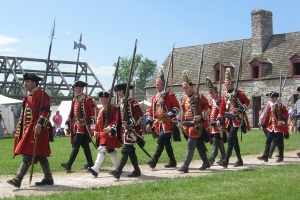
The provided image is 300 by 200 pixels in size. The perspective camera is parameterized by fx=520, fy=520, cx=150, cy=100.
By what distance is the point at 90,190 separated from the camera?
24.6ft

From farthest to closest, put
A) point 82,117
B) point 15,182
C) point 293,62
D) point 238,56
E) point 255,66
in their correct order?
point 238,56 → point 255,66 → point 293,62 → point 82,117 → point 15,182

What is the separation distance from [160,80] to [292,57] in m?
30.8

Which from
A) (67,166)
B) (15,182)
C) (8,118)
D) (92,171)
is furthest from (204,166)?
(8,118)

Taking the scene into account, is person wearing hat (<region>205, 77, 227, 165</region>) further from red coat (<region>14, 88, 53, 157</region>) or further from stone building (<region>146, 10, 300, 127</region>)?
stone building (<region>146, 10, 300, 127</region>)

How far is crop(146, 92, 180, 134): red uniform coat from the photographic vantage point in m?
10.7

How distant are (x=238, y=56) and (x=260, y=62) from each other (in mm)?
2750

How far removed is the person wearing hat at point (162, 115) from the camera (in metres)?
10.7

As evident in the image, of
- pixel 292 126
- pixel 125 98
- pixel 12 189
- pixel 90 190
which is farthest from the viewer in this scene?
pixel 292 126

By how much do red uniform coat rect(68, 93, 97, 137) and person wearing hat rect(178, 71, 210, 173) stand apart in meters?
1.91

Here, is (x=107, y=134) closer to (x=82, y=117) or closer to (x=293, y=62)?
(x=82, y=117)

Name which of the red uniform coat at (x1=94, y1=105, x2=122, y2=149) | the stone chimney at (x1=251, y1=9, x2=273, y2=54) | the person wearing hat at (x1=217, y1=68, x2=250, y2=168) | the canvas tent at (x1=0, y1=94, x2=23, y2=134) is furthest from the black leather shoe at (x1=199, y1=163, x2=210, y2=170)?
the stone chimney at (x1=251, y1=9, x2=273, y2=54)

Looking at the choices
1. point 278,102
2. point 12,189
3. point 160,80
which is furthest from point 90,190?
point 278,102

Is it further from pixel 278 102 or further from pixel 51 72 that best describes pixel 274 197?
pixel 51 72

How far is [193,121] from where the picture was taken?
33.5ft
